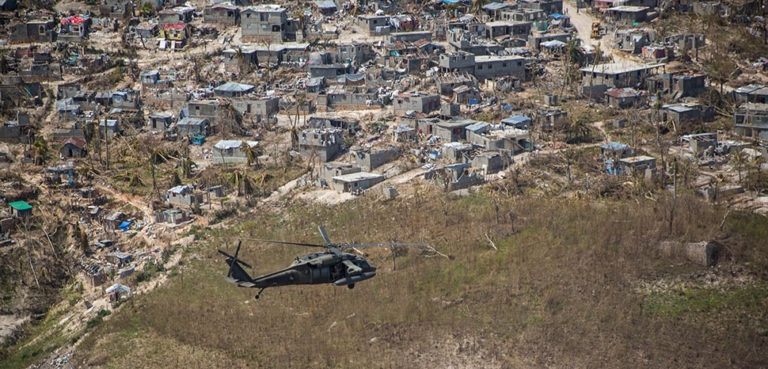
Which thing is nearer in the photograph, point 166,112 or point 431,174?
point 431,174

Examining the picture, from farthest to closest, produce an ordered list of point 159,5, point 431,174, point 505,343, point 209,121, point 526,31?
point 159,5 < point 526,31 < point 209,121 < point 431,174 < point 505,343

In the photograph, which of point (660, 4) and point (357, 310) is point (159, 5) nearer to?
point (660, 4)

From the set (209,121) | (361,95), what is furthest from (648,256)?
(209,121)

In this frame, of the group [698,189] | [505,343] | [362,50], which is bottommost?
[505,343]

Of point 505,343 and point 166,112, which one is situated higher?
point 166,112

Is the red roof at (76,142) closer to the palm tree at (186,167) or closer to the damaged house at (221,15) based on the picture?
the palm tree at (186,167)

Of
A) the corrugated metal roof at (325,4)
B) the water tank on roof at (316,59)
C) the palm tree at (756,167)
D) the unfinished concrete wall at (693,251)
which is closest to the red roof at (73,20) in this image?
the corrugated metal roof at (325,4)

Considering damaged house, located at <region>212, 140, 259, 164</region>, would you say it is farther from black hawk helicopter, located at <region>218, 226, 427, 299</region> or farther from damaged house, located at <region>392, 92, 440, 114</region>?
black hawk helicopter, located at <region>218, 226, 427, 299</region>

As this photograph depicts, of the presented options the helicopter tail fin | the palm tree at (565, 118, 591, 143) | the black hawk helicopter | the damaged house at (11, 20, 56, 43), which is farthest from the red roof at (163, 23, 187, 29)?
the black hawk helicopter
